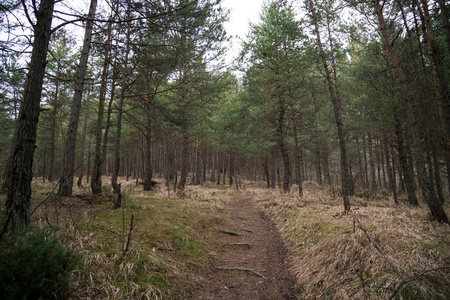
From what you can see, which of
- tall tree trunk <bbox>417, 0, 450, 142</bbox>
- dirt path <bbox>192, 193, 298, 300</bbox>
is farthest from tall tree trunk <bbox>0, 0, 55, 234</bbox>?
tall tree trunk <bbox>417, 0, 450, 142</bbox>

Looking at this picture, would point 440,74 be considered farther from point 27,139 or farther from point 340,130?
point 27,139

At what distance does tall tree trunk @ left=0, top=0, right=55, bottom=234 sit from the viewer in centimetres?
351

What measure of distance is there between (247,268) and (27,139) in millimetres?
4893

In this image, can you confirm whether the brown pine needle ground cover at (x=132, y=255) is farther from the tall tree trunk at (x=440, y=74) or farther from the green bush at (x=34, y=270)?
the tall tree trunk at (x=440, y=74)

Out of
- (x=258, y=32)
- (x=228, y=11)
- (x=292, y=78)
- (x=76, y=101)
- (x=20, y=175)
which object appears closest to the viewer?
(x=20, y=175)

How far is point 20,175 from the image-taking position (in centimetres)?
357

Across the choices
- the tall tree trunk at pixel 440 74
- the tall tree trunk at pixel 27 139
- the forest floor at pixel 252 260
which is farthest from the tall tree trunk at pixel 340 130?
the tall tree trunk at pixel 27 139

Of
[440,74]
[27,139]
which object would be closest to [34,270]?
[27,139]

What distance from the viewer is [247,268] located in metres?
4.59

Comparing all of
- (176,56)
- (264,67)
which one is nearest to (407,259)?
(176,56)

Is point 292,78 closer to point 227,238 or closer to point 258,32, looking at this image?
point 258,32

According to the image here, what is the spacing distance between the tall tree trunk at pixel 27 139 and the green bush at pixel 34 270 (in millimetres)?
1163

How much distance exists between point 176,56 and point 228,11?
145 inches

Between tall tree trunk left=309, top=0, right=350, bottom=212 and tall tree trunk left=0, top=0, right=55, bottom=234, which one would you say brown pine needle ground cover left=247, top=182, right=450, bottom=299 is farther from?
tall tree trunk left=0, top=0, right=55, bottom=234
